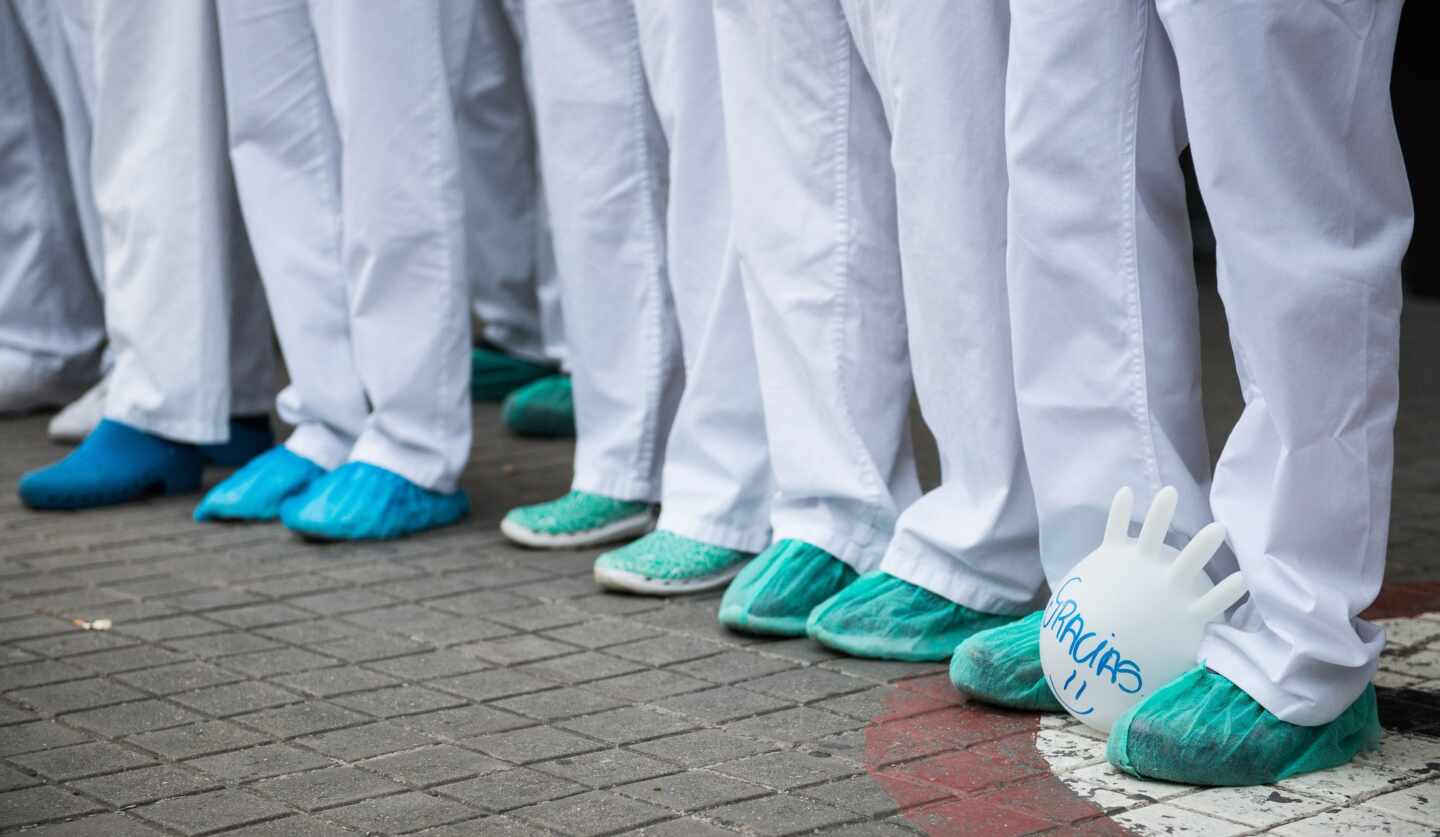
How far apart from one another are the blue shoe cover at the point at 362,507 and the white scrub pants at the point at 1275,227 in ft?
5.67

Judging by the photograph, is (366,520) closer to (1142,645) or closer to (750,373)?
(750,373)

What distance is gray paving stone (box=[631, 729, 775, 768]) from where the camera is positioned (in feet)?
7.48

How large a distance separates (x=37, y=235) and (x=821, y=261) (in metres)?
3.08

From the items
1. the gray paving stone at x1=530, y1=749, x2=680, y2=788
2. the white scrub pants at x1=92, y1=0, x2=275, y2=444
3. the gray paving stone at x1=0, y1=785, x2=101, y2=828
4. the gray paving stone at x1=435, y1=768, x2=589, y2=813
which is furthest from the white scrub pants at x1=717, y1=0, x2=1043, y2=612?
the white scrub pants at x1=92, y1=0, x2=275, y2=444

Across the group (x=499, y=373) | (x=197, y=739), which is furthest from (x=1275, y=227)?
(x=499, y=373)

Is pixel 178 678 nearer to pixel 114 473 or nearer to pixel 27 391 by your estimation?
pixel 114 473

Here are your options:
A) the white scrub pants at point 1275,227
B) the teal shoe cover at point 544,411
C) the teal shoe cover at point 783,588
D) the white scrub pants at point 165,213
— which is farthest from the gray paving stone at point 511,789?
the teal shoe cover at point 544,411

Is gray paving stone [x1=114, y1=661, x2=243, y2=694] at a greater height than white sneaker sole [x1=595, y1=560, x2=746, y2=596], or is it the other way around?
white sneaker sole [x1=595, y1=560, x2=746, y2=596]

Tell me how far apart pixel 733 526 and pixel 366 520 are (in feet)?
2.66

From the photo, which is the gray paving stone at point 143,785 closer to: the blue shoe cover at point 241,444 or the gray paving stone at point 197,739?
the gray paving stone at point 197,739

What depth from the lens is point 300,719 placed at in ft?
8.17

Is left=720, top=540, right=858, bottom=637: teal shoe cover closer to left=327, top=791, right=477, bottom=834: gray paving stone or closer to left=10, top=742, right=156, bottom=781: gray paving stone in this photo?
left=327, top=791, right=477, bottom=834: gray paving stone

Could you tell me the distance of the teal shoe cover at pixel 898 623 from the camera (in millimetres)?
2672

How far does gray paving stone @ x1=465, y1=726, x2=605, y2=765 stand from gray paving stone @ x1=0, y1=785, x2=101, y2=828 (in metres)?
0.46
